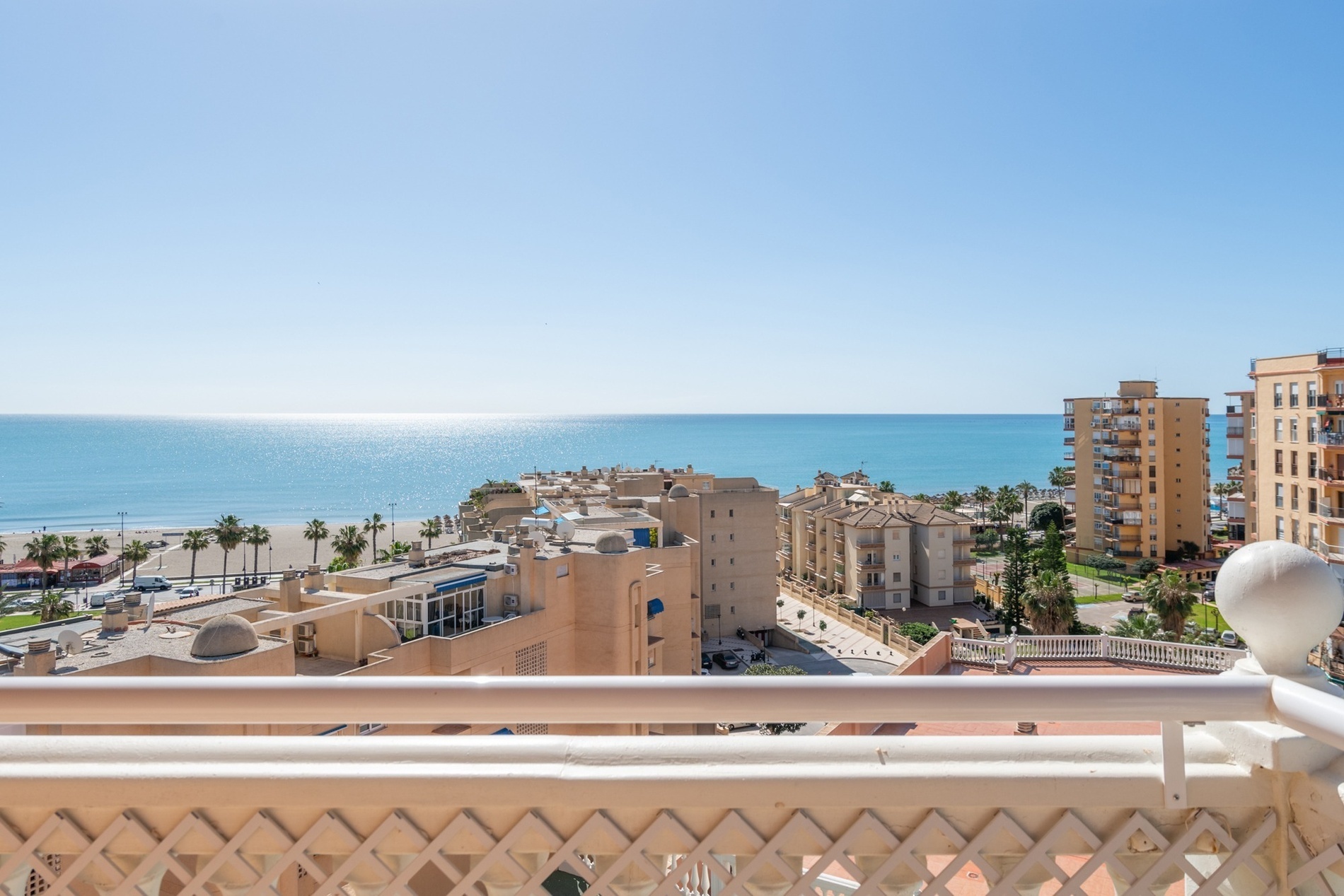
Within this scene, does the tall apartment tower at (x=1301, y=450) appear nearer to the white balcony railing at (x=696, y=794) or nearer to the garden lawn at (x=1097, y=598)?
the garden lawn at (x=1097, y=598)

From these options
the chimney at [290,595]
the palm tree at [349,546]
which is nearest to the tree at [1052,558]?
the chimney at [290,595]

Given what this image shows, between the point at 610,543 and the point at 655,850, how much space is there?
1973cm

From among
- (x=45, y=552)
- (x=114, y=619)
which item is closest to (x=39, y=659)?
(x=114, y=619)

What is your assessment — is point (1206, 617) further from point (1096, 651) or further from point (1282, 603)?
point (1282, 603)

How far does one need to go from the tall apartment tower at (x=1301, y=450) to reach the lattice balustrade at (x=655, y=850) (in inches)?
1230

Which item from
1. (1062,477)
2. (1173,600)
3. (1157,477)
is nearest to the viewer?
(1173,600)

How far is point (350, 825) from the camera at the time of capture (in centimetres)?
162

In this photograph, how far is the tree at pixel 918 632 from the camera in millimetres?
34000

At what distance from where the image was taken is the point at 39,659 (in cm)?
1134

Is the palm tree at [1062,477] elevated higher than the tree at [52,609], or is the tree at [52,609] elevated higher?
the palm tree at [1062,477]

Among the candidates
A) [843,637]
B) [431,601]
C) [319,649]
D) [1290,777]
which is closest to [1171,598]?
[843,637]

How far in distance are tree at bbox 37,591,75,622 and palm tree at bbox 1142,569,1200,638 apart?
4726 cm

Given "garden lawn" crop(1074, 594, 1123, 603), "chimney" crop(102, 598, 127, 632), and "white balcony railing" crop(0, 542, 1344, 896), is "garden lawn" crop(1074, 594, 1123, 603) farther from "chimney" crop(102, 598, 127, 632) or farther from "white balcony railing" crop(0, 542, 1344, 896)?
"white balcony railing" crop(0, 542, 1344, 896)

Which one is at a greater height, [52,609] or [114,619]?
[114,619]
